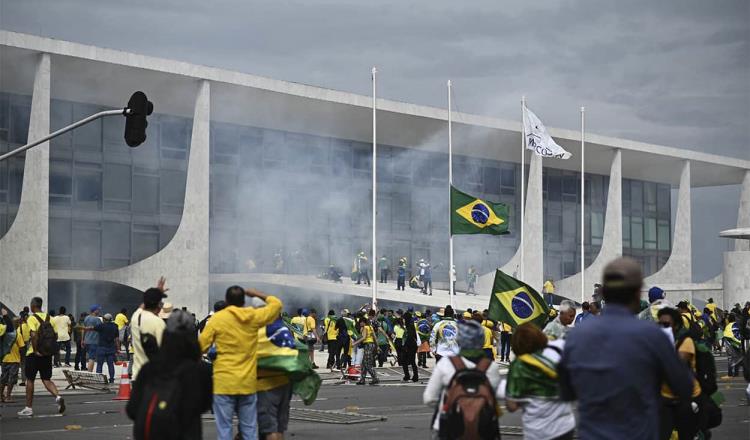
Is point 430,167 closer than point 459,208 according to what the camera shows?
No

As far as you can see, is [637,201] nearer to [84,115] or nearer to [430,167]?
[430,167]

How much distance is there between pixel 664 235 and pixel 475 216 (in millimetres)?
43613

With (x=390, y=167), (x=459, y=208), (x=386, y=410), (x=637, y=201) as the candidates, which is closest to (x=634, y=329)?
(x=386, y=410)

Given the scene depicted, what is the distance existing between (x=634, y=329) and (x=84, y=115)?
42014 mm

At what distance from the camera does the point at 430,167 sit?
59438mm

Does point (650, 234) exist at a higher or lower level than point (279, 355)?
higher

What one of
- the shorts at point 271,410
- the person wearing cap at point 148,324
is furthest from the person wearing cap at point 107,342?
the person wearing cap at point 148,324

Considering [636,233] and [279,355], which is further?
[636,233]

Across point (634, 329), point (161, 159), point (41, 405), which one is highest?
point (161, 159)

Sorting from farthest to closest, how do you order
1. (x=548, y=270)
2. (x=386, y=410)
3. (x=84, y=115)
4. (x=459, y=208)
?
(x=548, y=270) < (x=84, y=115) < (x=459, y=208) < (x=386, y=410)

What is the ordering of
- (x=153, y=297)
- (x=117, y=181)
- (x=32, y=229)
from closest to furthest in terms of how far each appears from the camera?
(x=153, y=297)
(x=32, y=229)
(x=117, y=181)

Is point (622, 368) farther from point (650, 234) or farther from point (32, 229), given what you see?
point (650, 234)

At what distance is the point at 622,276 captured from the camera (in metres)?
5.14

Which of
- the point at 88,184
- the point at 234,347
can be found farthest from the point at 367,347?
the point at 88,184
